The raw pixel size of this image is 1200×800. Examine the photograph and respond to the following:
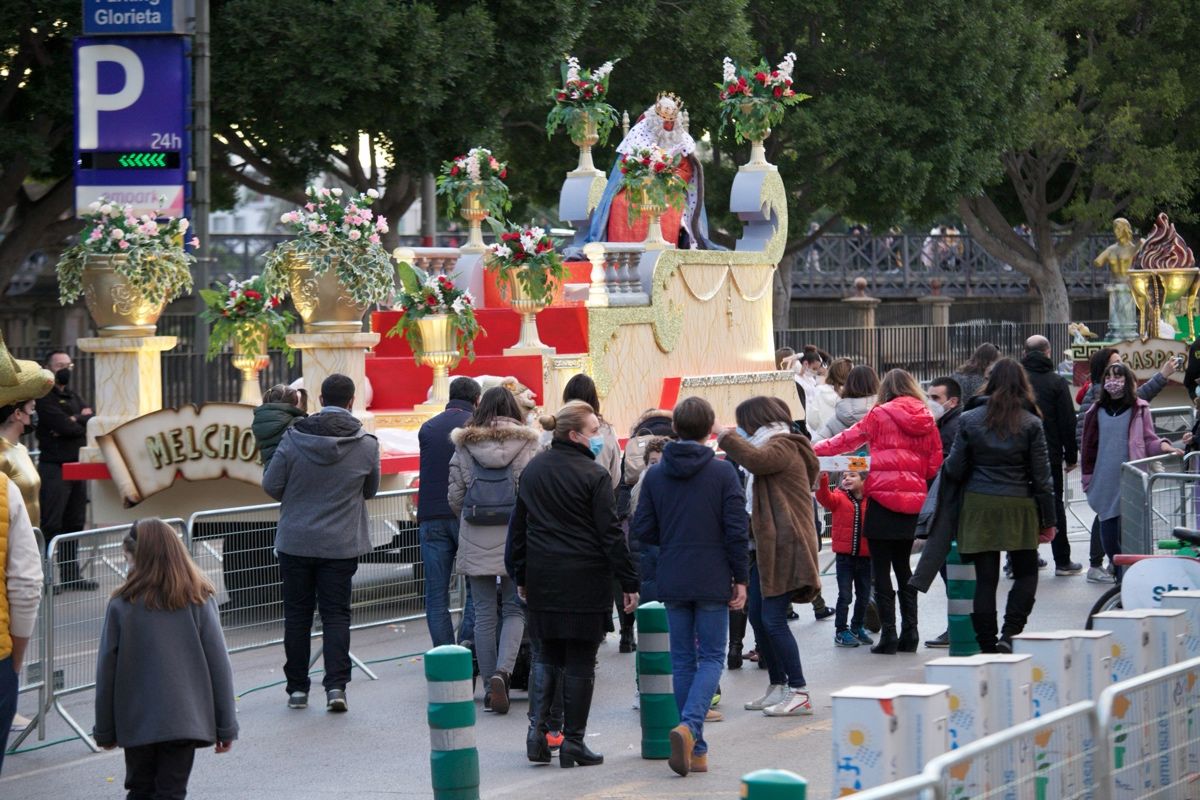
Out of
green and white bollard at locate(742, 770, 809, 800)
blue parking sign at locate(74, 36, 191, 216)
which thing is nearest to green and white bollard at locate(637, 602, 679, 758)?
green and white bollard at locate(742, 770, 809, 800)

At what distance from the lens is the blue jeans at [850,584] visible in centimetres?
1207

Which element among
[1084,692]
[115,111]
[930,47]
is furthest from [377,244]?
[930,47]

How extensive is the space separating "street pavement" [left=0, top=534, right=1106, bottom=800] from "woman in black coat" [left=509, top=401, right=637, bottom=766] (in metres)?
0.44

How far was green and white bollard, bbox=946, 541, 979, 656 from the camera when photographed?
37.0ft

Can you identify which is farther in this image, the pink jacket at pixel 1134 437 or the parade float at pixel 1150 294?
the parade float at pixel 1150 294

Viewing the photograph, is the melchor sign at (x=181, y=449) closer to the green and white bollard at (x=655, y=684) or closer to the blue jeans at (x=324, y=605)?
the blue jeans at (x=324, y=605)

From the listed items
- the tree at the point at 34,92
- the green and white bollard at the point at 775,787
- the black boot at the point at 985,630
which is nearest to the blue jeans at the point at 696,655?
the black boot at the point at 985,630

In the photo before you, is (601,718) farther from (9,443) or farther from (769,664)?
(9,443)

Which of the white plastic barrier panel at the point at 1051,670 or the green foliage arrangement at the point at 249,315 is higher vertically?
the green foliage arrangement at the point at 249,315

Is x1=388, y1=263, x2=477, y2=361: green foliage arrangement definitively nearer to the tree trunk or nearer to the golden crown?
the golden crown

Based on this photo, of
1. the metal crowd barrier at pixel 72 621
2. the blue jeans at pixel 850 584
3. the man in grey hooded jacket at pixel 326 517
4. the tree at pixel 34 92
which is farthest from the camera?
the tree at pixel 34 92

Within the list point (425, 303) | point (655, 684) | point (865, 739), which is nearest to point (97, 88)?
point (425, 303)

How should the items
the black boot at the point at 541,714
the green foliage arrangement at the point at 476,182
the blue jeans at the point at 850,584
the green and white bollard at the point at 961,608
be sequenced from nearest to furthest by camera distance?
1. the black boot at the point at 541,714
2. the green and white bollard at the point at 961,608
3. the blue jeans at the point at 850,584
4. the green foliage arrangement at the point at 476,182

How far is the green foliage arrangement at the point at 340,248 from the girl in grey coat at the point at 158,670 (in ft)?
26.0
